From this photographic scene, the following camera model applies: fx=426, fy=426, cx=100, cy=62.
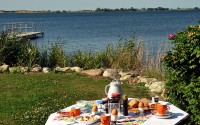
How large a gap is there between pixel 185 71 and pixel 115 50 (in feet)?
25.2

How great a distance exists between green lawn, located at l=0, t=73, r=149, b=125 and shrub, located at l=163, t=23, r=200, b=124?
105 inches

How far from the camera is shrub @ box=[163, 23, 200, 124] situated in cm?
668

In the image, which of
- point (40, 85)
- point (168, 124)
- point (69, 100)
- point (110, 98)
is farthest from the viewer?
point (40, 85)

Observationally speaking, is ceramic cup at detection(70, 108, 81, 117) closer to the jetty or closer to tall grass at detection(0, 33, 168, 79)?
tall grass at detection(0, 33, 168, 79)

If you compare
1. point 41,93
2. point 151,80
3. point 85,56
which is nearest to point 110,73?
point 151,80

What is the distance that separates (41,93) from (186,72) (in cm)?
472

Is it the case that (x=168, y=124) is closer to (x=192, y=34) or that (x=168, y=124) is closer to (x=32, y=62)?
(x=192, y=34)

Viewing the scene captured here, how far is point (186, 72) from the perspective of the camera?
6988 millimetres

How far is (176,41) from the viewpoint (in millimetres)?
7145

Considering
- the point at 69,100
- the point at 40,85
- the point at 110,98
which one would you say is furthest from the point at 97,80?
the point at 110,98

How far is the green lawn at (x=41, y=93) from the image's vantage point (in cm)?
869

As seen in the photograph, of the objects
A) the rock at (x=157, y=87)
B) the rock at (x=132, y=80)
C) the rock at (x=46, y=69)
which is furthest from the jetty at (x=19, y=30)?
the rock at (x=157, y=87)

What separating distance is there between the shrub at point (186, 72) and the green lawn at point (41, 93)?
2678 millimetres

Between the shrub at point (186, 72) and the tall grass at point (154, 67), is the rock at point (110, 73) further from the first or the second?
the shrub at point (186, 72)
